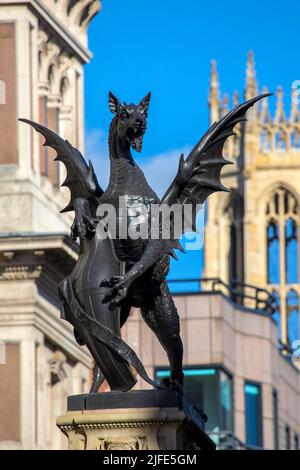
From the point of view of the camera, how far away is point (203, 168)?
23.3m

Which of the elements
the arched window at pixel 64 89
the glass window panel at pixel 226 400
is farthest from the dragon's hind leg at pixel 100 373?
the glass window panel at pixel 226 400

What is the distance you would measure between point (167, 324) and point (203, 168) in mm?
1784

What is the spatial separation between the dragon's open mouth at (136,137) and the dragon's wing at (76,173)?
48 cm

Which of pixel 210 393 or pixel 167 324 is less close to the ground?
pixel 210 393

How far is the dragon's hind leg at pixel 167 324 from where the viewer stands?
73.6ft

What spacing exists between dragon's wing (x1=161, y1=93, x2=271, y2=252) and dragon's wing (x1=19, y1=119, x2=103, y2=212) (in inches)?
28.4

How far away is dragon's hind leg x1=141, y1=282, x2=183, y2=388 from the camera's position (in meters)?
22.4

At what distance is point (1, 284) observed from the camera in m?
52.1

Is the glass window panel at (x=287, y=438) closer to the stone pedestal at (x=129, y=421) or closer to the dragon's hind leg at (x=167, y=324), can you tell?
the dragon's hind leg at (x=167, y=324)

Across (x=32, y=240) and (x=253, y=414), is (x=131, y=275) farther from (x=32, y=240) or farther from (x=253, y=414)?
(x=253, y=414)

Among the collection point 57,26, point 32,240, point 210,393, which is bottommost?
point 32,240

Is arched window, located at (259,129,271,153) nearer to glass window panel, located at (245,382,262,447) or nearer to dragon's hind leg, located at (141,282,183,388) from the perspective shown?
glass window panel, located at (245,382,262,447)

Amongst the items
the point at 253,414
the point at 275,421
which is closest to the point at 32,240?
the point at 253,414

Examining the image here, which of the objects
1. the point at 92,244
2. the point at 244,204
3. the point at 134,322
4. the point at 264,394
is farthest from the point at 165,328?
the point at 244,204
